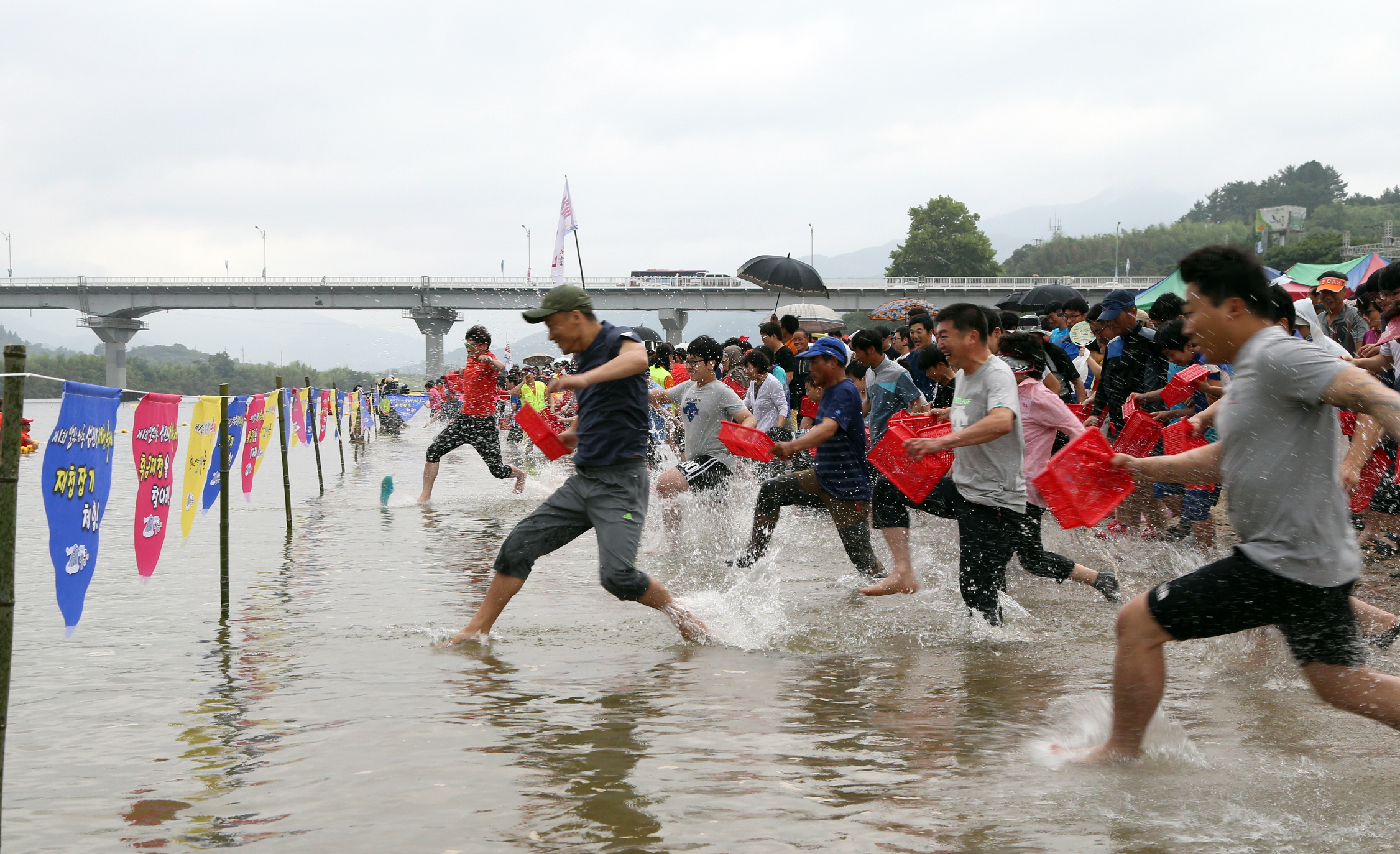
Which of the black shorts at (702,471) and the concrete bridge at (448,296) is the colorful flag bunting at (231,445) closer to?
the black shorts at (702,471)

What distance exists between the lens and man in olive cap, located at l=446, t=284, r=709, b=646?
563 cm

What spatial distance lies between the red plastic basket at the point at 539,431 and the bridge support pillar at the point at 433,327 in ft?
248

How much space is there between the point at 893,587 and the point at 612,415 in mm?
2522

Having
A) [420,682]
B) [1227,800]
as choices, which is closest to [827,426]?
[420,682]

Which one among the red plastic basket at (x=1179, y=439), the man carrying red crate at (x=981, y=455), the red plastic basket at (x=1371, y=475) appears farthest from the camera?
the red plastic basket at (x=1371, y=475)

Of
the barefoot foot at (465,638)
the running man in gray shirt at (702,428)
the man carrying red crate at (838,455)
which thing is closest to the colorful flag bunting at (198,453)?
the barefoot foot at (465,638)

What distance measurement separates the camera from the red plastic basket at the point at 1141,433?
21.5 ft

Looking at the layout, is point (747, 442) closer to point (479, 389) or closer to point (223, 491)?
point (223, 491)

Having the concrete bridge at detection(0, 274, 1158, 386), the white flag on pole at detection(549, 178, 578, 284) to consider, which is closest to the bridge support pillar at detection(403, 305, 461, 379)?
the concrete bridge at detection(0, 274, 1158, 386)

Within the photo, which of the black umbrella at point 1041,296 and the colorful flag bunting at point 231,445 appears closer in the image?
the colorful flag bunting at point 231,445

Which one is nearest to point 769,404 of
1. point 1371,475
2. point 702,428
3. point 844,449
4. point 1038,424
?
point 702,428

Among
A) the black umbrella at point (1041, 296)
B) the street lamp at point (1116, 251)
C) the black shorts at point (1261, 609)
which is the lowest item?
the black shorts at point (1261, 609)

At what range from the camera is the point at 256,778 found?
391cm

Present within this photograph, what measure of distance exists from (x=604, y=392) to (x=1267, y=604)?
3.33m
